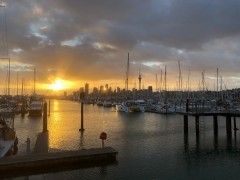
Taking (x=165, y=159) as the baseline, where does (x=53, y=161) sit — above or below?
above

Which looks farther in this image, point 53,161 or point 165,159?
point 165,159

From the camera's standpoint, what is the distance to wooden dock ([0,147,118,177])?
94.1 feet

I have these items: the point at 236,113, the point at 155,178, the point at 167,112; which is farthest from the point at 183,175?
the point at 167,112

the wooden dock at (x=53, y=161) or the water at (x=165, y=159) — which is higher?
the wooden dock at (x=53, y=161)

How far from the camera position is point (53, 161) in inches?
1211

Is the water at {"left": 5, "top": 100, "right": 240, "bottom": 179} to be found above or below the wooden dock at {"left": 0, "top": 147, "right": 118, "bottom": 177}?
below

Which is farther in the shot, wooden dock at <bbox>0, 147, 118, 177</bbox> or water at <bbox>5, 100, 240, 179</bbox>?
water at <bbox>5, 100, 240, 179</bbox>

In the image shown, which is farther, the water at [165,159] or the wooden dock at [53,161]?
the water at [165,159]

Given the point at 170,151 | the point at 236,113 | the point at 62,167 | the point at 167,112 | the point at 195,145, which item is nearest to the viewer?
the point at 62,167

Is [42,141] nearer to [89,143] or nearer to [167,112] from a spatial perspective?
[89,143]

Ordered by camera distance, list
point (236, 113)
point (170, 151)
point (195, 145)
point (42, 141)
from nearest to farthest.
→ 1. point (42, 141)
2. point (170, 151)
3. point (195, 145)
4. point (236, 113)

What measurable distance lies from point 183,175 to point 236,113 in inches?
1113

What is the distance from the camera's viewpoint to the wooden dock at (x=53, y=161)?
28.7 metres

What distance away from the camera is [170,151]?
4153 centimetres
